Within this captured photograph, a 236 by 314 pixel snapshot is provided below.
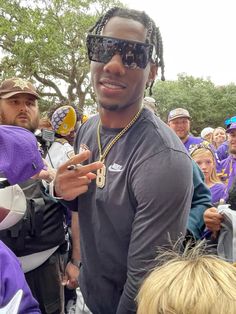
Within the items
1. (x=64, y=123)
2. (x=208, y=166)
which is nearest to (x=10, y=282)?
(x=64, y=123)

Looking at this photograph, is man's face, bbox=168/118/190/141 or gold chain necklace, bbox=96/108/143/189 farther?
man's face, bbox=168/118/190/141

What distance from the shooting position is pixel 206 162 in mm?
3768

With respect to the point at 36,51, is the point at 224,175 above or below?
below

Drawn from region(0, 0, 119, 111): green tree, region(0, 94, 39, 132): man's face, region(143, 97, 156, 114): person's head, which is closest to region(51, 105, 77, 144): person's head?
region(0, 94, 39, 132): man's face

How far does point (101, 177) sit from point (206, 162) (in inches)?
93.4

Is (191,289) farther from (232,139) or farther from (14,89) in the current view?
(232,139)

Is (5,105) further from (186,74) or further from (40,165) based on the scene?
(186,74)

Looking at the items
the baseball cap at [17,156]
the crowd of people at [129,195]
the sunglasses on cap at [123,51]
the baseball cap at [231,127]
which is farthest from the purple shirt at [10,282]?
the baseball cap at [231,127]

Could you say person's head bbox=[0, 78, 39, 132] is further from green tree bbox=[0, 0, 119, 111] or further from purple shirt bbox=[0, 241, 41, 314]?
green tree bbox=[0, 0, 119, 111]

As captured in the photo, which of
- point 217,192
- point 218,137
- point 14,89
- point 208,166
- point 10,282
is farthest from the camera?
point 218,137

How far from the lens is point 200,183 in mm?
1929

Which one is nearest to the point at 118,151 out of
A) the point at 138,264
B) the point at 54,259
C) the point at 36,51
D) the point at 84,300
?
the point at 138,264

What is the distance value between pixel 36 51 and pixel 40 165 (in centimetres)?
1585

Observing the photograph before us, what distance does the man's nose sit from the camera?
155 centimetres
